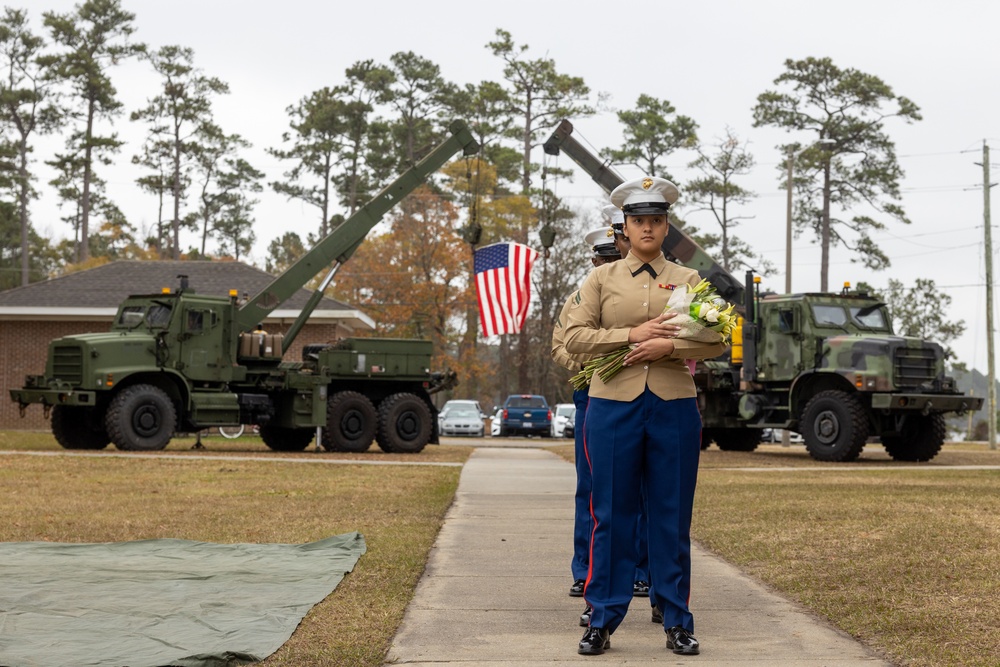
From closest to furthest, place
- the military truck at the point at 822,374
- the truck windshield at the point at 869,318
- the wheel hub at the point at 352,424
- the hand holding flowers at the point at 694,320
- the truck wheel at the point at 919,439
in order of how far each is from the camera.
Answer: the hand holding flowers at the point at 694,320 < the military truck at the point at 822,374 < the truck wheel at the point at 919,439 < the truck windshield at the point at 869,318 < the wheel hub at the point at 352,424

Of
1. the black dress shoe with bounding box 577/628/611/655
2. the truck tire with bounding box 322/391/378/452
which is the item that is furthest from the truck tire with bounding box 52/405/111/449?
the black dress shoe with bounding box 577/628/611/655

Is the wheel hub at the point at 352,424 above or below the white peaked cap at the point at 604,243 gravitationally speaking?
below

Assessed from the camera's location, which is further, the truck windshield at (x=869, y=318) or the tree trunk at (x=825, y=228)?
the tree trunk at (x=825, y=228)

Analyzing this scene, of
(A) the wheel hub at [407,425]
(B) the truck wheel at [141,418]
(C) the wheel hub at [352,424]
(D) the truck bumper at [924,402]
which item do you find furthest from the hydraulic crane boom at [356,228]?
(D) the truck bumper at [924,402]

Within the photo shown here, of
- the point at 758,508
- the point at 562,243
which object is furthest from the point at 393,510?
the point at 562,243

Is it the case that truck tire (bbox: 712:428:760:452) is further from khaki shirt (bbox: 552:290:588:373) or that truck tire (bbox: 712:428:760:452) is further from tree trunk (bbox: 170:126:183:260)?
tree trunk (bbox: 170:126:183:260)

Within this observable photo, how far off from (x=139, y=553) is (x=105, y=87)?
52740mm

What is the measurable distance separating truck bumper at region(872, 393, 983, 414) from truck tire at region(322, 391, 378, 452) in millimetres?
8796

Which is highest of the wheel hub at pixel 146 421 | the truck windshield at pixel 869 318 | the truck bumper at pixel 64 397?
the truck windshield at pixel 869 318

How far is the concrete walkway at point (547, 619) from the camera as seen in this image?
549 centimetres

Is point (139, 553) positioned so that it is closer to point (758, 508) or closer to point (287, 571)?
point (287, 571)

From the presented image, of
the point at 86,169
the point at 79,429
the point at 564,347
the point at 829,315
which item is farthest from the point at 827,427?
the point at 86,169

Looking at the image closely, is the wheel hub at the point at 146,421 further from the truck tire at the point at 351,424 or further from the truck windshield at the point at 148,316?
the truck tire at the point at 351,424

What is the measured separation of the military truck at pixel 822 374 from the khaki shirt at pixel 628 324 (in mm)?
15405
